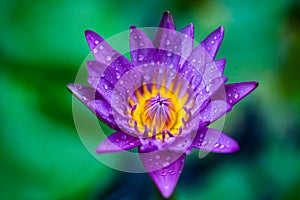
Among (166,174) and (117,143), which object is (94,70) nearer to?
(117,143)

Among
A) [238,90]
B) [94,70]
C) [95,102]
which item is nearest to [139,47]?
[94,70]

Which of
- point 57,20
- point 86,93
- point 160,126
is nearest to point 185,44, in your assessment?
point 160,126

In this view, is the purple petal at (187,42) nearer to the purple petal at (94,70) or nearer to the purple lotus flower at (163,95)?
the purple lotus flower at (163,95)

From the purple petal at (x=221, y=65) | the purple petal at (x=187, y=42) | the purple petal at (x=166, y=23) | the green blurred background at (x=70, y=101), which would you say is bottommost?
the green blurred background at (x=70, y=101)

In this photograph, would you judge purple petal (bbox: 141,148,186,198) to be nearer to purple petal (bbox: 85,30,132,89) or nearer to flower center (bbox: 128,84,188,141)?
flower center (bbox: 128,84,188,141)

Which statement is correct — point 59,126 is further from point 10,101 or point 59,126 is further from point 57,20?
point 57,20

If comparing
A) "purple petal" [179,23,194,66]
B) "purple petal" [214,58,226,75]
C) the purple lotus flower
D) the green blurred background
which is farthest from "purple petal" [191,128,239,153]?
the green blurred background

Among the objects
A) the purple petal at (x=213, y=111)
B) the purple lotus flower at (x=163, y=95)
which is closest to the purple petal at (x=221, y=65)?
the purple lotus flower at (x=163, y=95)
